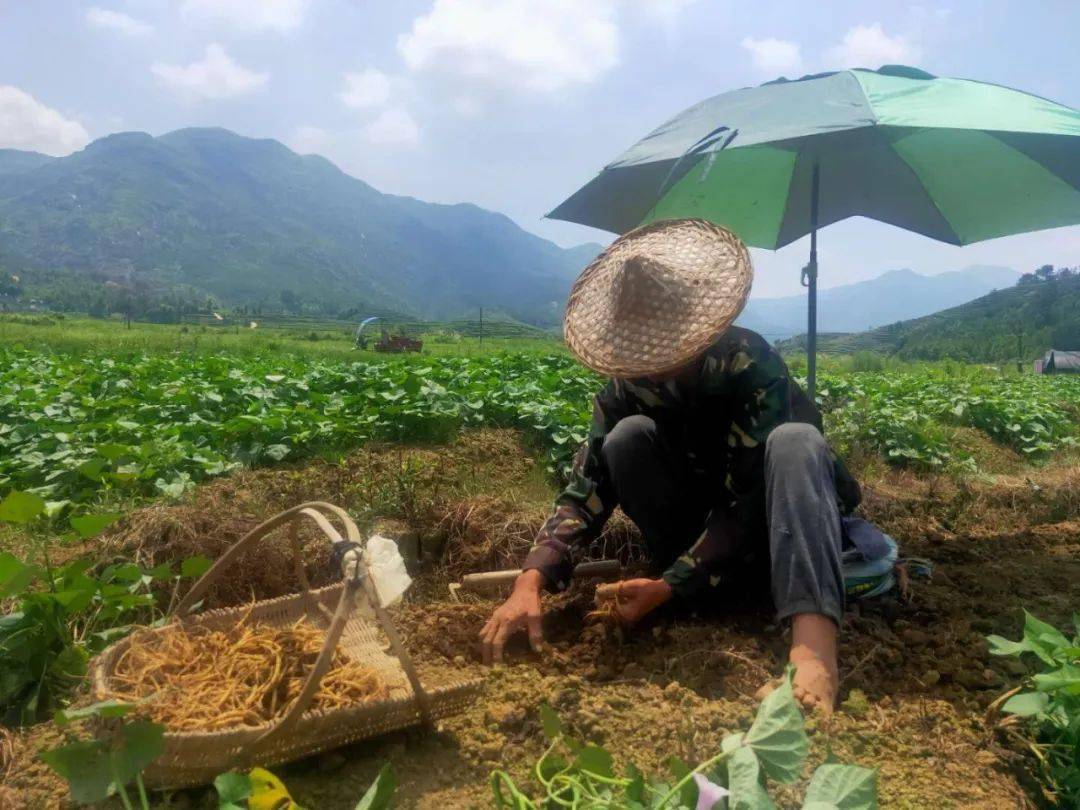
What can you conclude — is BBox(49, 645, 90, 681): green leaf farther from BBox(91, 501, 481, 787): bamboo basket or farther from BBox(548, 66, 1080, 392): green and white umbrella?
BBox(548, 66, 1080, 392): green and white umbrella

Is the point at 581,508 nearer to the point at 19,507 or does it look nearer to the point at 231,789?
the point at 231,789

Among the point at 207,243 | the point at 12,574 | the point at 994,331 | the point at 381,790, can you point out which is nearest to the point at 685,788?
the point at 381,790

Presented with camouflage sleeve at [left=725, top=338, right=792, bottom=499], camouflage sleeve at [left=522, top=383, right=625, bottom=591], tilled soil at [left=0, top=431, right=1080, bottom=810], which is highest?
camouflage sleeve at [left=725, top=338, right=792, bottom=499]

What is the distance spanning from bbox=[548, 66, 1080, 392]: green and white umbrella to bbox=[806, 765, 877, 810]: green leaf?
2.07m

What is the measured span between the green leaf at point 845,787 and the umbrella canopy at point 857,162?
2087 mm

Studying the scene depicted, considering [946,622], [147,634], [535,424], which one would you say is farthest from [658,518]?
[535,424]

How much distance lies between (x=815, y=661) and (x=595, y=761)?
0.71m

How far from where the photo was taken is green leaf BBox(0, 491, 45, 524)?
1.86m

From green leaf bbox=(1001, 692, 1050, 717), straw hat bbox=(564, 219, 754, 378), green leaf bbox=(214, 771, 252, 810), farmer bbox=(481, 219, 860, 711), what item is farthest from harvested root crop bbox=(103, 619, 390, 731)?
green leaf bbox=(1001, 692, 1050, 717)

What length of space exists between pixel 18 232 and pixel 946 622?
171m

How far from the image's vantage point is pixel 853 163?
3885 millimetres

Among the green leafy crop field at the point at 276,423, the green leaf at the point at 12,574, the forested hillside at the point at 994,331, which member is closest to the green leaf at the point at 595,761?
the green leaf at the point at 12,574

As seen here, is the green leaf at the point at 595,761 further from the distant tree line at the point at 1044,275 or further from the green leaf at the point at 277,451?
the distant tree line at the point at 1044,275

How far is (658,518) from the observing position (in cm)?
252
